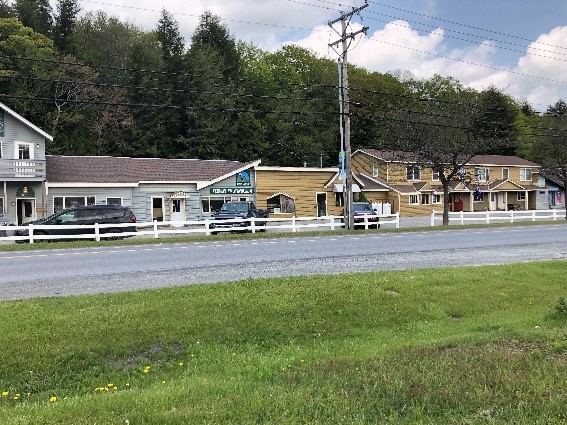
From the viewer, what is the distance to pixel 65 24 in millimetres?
63344

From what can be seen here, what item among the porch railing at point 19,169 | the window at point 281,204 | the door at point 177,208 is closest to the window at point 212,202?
the door at point 177,208

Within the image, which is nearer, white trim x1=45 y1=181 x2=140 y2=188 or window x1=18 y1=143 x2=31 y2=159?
white trim x1=45 y1=181 x2=140 y2=188

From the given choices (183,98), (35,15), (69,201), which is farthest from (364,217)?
(35,15)

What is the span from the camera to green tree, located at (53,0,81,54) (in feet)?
199

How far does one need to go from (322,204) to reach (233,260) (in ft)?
95.1

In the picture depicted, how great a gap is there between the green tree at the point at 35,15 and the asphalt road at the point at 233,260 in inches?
1870

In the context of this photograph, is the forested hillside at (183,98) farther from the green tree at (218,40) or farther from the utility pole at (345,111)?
the utility pole at (345,111)

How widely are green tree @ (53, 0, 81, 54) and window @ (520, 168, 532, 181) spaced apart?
176 feet

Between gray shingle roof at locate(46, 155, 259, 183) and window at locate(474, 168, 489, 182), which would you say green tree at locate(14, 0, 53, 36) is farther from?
window at locate(474, 168, 489, 182)

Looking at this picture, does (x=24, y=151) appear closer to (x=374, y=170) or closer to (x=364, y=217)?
(x=364, y=217)

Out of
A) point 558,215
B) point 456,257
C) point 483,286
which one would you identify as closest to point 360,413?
point 483,286

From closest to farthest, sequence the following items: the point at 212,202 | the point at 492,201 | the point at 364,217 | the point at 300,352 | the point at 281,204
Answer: the point at 300,352
the point at 364,217
the point at 212,202
the point at 281,204
the point at 492,201

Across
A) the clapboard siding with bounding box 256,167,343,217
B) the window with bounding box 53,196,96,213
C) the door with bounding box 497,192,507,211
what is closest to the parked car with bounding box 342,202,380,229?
the clapboard siding with bounding box 256,167,343,217

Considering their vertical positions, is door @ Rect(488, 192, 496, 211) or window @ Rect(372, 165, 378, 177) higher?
→ window @ Rect(372, 165, 378, 177)
